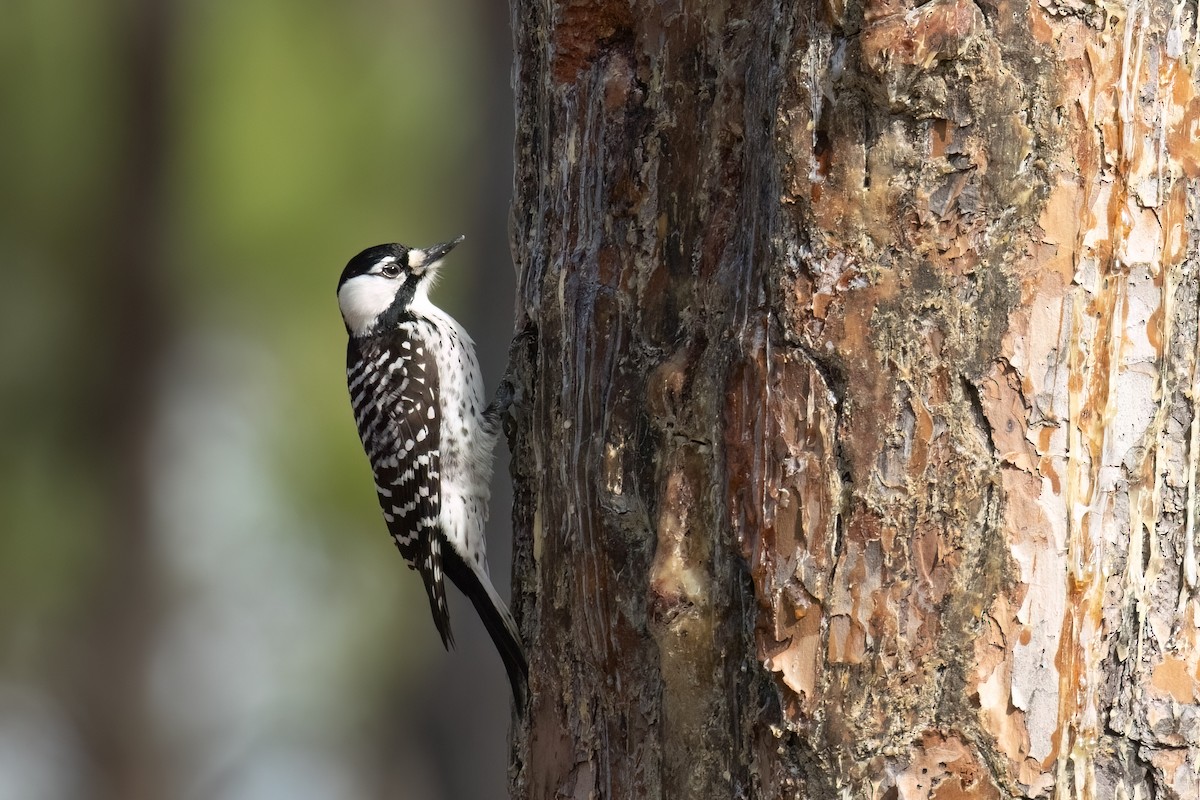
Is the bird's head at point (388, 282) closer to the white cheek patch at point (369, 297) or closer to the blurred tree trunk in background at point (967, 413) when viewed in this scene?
the white cheek patch at point (369, 297)

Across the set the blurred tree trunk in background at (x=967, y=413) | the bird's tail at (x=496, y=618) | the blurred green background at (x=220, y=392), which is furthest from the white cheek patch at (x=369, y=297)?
the blurred green background at (x=220, y=392)

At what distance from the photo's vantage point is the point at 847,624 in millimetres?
1796

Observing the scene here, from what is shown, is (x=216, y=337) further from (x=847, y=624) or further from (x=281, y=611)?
(x=847, y=624)

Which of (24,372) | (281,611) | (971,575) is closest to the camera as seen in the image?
(971,575)

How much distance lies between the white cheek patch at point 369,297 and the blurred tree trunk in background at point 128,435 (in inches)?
248

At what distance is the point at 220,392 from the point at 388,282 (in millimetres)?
7451

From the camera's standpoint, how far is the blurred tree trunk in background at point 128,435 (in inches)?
389

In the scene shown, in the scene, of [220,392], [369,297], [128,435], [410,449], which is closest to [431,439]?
[410,449]

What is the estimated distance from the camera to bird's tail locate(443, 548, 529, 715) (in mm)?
2857

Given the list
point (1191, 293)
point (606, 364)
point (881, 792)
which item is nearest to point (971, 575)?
point (881, 792)

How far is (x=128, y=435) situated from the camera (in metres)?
10.6

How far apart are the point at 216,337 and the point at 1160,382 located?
10923 mm

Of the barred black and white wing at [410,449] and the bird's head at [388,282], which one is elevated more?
the bird's head at [388,282]

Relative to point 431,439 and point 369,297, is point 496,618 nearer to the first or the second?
point 431,439
